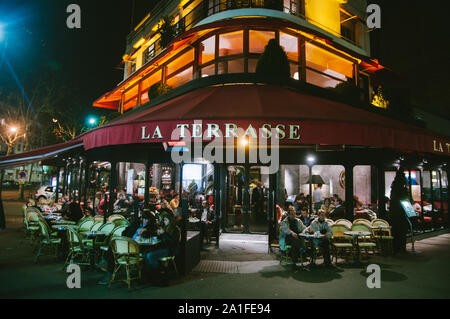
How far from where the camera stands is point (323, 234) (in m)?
7.14

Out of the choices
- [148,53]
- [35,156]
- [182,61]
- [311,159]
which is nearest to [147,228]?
[35,156]

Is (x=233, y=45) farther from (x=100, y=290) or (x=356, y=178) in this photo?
(x=356, y=178)

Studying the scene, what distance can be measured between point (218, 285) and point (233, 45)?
796cm

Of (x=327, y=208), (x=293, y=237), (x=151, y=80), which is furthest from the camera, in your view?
(x=151, y=80)

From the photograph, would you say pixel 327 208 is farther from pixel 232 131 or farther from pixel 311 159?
pixel 232 131

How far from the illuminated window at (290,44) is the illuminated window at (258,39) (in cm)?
53

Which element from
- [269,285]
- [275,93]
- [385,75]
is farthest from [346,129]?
[385,75]

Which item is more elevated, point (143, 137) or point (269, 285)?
point (143, 137)

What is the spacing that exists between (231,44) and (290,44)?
224cm

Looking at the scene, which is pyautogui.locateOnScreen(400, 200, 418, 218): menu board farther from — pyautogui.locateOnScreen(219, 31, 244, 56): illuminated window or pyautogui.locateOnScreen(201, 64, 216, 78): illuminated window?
pyautogui.locateOnScreen(201, 64, 216, 78): illuminated window

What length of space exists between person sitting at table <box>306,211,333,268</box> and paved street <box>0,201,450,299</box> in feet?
1.31

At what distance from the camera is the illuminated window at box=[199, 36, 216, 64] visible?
991 centimetres

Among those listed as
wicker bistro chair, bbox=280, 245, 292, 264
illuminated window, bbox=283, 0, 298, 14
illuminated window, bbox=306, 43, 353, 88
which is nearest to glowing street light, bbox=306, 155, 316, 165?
illuminated window, bbox=306, 43, 353, 88

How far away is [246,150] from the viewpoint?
10984 millimetres
